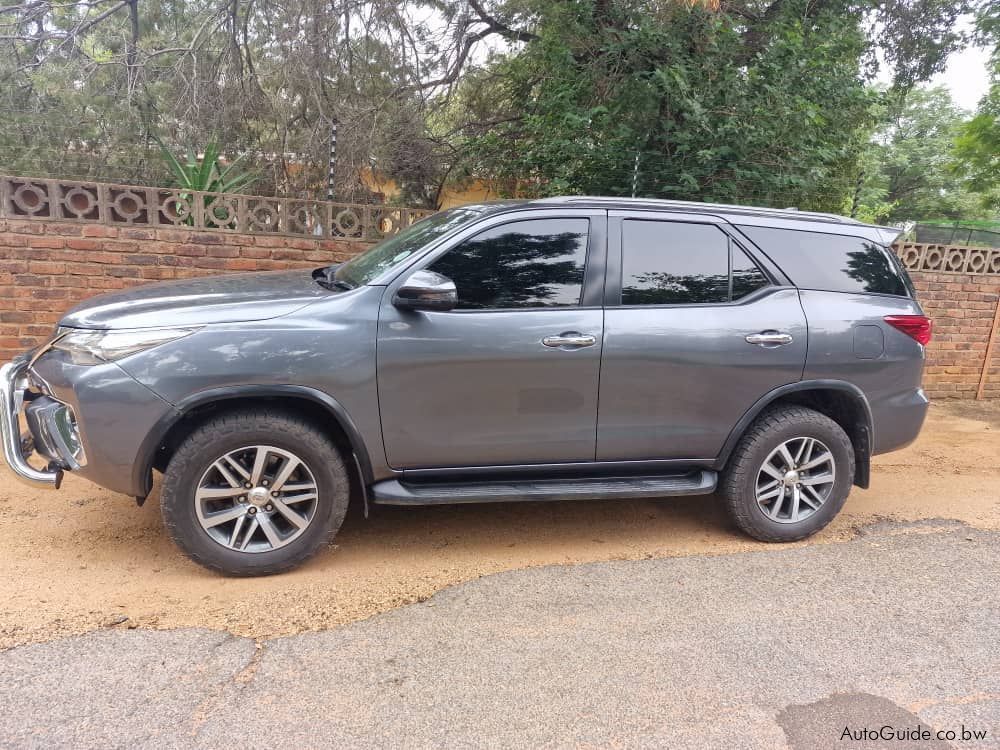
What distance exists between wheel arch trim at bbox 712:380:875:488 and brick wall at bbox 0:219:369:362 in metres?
4.29

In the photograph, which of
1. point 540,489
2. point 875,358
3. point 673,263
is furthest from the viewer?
point 875,358

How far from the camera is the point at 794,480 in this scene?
3.97m

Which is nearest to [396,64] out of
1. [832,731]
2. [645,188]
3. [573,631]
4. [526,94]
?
[526,94]

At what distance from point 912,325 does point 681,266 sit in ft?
4.92

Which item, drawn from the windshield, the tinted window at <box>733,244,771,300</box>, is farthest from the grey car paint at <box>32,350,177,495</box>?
the tinted window at <box>733,244,771,300</box>

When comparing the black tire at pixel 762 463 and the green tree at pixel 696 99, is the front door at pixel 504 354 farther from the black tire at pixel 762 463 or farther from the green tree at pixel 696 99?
the green tree at pixel 696 99

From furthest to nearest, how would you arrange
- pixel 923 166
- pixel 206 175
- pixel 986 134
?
pixel 923 166, pixel 986 134, pixel 206 175

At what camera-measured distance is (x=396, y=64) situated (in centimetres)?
871

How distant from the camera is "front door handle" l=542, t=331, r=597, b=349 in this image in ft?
11.5

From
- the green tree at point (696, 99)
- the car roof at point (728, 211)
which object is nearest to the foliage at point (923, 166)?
the green tree at point (696, 99)

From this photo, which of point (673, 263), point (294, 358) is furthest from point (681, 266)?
point (294, 358)

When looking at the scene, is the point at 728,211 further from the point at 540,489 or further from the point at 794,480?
the point at 540,489

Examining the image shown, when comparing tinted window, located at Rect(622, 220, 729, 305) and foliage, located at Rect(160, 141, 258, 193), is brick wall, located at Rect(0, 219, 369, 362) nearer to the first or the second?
foliage, located at Rect(160, 141, 258, 193)

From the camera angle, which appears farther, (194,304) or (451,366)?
(451,366)
